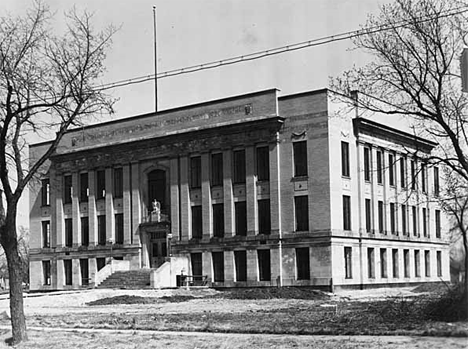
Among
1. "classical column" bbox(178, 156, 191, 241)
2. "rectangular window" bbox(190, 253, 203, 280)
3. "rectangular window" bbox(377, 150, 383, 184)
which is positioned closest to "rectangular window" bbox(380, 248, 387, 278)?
"rectangular window" bbox(377, 150, 383, 184)

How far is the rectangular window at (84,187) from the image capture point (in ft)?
214

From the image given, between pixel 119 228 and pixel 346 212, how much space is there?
19.2 m

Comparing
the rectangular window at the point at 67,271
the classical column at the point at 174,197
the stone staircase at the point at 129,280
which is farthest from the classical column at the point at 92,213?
the classical column at the point at 174,197

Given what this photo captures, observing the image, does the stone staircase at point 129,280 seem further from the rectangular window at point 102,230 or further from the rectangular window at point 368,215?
the rectangular window at point 368,215

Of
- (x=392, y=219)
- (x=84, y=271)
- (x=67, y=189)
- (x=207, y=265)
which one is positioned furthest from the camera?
(x=67, y=189)

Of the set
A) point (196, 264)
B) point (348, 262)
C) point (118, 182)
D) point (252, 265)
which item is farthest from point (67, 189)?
point (348, 262)

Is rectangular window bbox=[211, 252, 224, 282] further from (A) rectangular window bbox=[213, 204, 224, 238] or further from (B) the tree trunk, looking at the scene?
(B) the tree trunk

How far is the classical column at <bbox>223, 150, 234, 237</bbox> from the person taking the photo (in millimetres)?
55594

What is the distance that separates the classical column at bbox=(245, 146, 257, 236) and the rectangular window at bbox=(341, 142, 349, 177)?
612 centimetres

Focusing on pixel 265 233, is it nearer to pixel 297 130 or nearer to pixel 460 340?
pixel 297 130

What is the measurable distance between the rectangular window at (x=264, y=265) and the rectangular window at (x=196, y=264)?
205 inches

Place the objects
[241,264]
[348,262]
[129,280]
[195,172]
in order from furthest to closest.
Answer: [195,172], [129,280], [241,264], [348,262]

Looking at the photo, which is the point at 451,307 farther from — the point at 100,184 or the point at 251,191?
the point at 100,184

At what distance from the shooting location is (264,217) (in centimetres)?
5434
